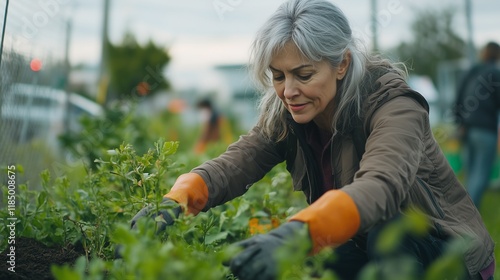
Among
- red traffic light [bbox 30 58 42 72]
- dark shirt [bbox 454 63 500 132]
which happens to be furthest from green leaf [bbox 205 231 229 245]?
dark shirt [bbox 454 63 500 132]

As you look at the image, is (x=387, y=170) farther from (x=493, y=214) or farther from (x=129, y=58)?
(x=129, y=58)

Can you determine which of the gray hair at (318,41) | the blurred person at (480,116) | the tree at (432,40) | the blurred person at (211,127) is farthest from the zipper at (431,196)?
the tree at (432,40)

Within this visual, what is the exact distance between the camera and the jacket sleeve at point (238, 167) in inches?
112

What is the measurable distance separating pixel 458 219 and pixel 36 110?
337 centimetres

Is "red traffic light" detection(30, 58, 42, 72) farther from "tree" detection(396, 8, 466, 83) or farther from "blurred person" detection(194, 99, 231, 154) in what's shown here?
"tree" detection(396, 8, 466, 83)

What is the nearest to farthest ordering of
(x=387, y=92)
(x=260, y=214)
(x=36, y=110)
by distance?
1. (x=387, y=92)
2. (x=260, y=214)
3. (x=36, y=110)

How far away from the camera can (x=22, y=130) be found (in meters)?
4.50

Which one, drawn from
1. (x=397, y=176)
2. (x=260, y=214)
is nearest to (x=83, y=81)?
(x=260, y=214)

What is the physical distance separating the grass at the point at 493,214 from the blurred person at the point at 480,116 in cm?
34

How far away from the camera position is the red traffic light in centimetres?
470

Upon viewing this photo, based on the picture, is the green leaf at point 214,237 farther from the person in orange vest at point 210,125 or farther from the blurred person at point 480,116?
the person in orange vest at point 210,125

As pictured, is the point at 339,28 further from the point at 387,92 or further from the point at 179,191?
the point at 179,191

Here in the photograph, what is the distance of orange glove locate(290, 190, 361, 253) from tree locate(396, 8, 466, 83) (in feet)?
80.7

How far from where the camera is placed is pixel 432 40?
27312 millimetres
